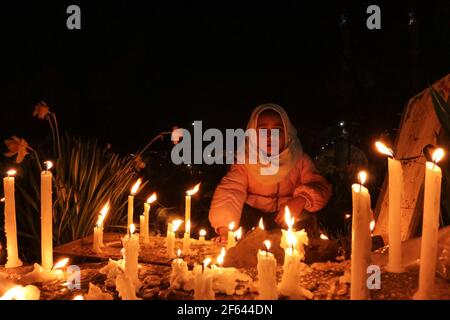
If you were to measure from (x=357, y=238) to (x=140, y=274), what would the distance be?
1.44m

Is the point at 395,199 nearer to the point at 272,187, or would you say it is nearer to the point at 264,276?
the point at 264,276

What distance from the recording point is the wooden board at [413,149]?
3.54m

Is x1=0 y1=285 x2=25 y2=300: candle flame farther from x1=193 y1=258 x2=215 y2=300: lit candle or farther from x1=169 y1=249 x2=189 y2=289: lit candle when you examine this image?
x1=193 y1=258 x2=215 y2=300: lit candle

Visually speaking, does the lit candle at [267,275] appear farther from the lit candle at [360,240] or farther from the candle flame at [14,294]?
the candle flame at [14,294]

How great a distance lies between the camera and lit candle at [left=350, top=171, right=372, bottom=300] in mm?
2053

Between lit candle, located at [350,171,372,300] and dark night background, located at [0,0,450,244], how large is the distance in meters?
5.64

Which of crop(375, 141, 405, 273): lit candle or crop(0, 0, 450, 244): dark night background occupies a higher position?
crop(0, 0, 450, 244): dark night background

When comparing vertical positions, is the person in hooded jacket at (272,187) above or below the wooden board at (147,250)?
above

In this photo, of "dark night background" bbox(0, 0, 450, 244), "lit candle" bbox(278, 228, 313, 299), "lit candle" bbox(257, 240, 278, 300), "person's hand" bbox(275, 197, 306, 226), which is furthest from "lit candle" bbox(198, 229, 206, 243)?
"dark night background" bbox(0, 0, 450, 244)

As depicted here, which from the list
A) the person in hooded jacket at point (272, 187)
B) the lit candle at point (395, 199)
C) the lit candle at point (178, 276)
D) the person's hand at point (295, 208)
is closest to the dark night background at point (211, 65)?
the person in hooded jacket at point (272, 187)

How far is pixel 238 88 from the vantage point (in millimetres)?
8695

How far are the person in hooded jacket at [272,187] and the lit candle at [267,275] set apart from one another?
2041 mm

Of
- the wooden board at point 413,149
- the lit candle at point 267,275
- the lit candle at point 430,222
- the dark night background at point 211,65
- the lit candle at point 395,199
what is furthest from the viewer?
the dark night background at point 211,65
